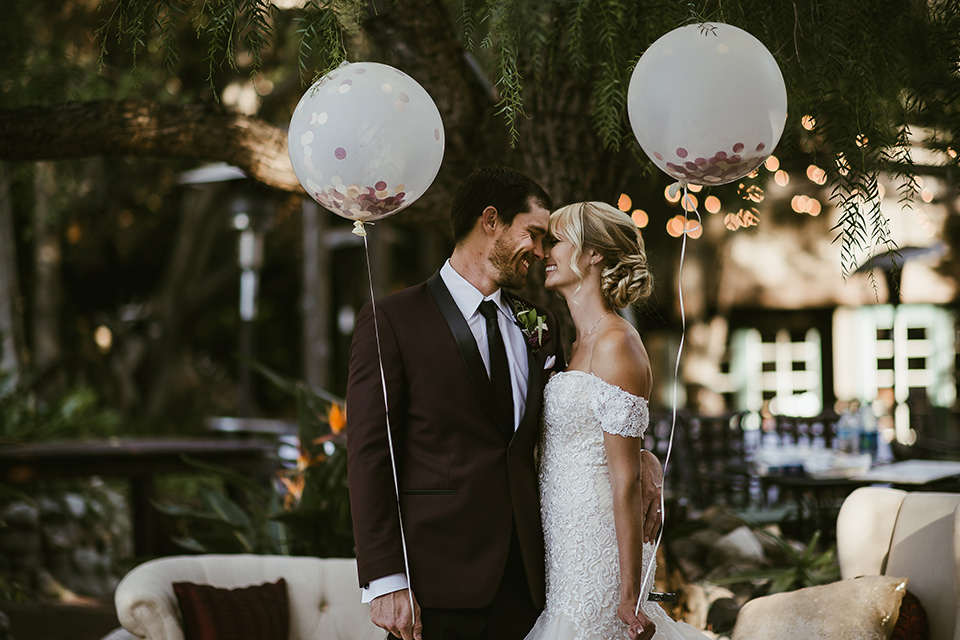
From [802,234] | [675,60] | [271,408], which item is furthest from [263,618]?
[271,408]

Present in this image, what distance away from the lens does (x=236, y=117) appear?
359 centimetres

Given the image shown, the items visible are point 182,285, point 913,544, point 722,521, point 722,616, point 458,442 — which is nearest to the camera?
point 458,442

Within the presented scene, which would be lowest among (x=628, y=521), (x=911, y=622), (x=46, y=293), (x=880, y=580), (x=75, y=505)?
(x=75, y=505)

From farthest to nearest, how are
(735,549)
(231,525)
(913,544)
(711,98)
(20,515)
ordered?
(20,515), (735,549), (231,525), (913,544), (711,98)

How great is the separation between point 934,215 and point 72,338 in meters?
12.5

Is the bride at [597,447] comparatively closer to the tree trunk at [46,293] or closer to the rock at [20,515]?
the rock at [20,515]

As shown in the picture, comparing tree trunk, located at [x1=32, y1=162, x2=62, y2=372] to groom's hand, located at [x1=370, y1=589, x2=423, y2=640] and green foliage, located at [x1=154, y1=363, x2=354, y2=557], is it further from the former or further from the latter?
groom's hand, located at [x1=370, y1=589, x2=423, y2=640]

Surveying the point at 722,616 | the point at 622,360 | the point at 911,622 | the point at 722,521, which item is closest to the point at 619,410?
the point at 622,360

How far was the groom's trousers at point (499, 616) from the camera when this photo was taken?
2.26 metres

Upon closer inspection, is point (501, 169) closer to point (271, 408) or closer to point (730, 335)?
point (730, 335)

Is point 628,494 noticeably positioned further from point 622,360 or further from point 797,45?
point 797,45

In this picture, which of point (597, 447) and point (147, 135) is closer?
point (597, 447)

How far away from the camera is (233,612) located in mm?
2936

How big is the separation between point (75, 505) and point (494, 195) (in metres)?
6.00
